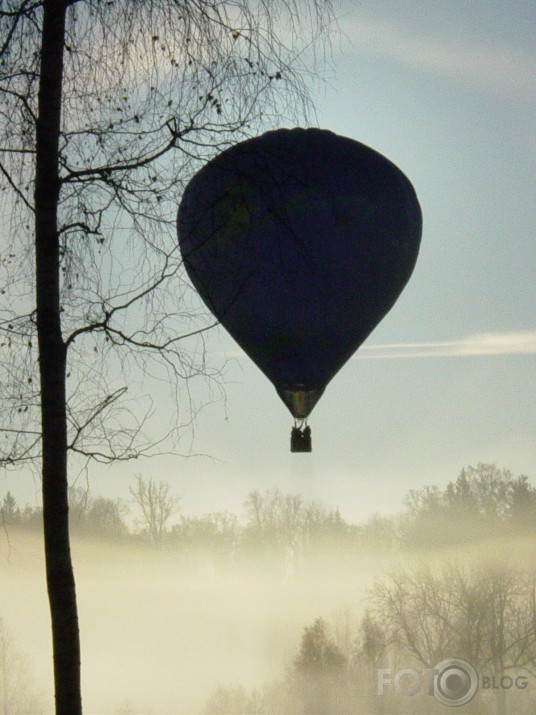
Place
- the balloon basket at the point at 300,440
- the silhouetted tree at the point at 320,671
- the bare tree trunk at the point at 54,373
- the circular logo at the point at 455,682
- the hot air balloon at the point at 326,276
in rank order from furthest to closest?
1. the silhouetted tree at the point at 320,671
2. the circular logo at the point at 455,682
3. the balloon basket at the point at 300,440
4. the hot air balloon at the point at 326,276
5. the bare tree trunk at the point at 54,373

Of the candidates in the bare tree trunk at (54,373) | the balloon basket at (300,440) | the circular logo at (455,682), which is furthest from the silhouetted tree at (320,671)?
the bare tree trunk at (54,373)

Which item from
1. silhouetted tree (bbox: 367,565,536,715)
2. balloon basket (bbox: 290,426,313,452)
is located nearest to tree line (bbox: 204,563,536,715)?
silhouetted tree (bbox: 367,565,536,715)

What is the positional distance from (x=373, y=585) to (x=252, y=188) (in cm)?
5204

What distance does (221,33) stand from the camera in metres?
6.63

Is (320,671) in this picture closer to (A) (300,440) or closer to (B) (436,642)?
(B) (436,642)

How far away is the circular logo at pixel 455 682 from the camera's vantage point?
166 ft

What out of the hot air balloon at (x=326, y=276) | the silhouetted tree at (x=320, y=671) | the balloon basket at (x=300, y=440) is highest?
the hot air balloon at (x=326, y=276)

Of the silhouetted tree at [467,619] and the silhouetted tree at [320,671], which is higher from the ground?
the silhouetted tree at [467,619]

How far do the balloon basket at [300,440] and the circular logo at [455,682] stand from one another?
4015 cm

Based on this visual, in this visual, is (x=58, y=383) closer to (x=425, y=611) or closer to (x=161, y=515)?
(x=161, y=515)

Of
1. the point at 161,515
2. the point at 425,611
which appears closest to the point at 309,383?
the point at 161,515

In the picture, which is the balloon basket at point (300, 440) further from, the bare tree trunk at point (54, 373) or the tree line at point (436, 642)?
the tree line at point (436, 642)

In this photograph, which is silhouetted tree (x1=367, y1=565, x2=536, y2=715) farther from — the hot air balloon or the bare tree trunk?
the bare tree trunk

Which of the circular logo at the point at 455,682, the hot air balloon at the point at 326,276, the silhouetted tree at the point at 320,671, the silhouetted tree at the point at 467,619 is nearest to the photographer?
the hot air balloon at the point at 326,276
